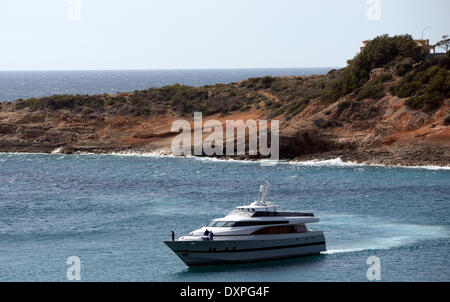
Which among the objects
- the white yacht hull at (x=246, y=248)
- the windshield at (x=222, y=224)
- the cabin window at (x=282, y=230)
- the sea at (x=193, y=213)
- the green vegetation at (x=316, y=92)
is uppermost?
the green vegetation at (x=316, y=92)

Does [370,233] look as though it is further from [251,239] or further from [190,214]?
[190,214]

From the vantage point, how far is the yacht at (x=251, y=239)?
40281mm

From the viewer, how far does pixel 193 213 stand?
5353cm

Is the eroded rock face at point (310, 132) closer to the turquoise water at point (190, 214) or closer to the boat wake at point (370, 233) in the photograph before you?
the turquoise water at point (190, 214)

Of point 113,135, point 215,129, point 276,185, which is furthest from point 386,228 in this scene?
point 113,135

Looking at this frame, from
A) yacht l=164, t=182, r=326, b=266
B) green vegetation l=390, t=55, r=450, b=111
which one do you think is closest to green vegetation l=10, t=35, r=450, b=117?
green vegetation l=390, t=55, r=450, b=111

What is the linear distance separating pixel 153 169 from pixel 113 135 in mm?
20036

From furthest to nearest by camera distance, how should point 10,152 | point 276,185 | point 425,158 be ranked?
point 10,152, point 425,158, point 276,185

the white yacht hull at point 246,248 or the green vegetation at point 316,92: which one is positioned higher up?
the green vegetation at point 316,92

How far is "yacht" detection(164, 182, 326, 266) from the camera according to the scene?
40281 millimetres

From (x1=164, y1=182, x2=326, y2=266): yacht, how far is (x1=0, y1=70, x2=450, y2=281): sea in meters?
0.56

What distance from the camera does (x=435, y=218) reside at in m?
50.8

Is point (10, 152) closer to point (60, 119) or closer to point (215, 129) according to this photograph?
point (60, 119)

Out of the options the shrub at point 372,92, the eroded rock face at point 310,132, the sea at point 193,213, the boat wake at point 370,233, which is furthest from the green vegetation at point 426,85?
the boat wake at point 370,233
